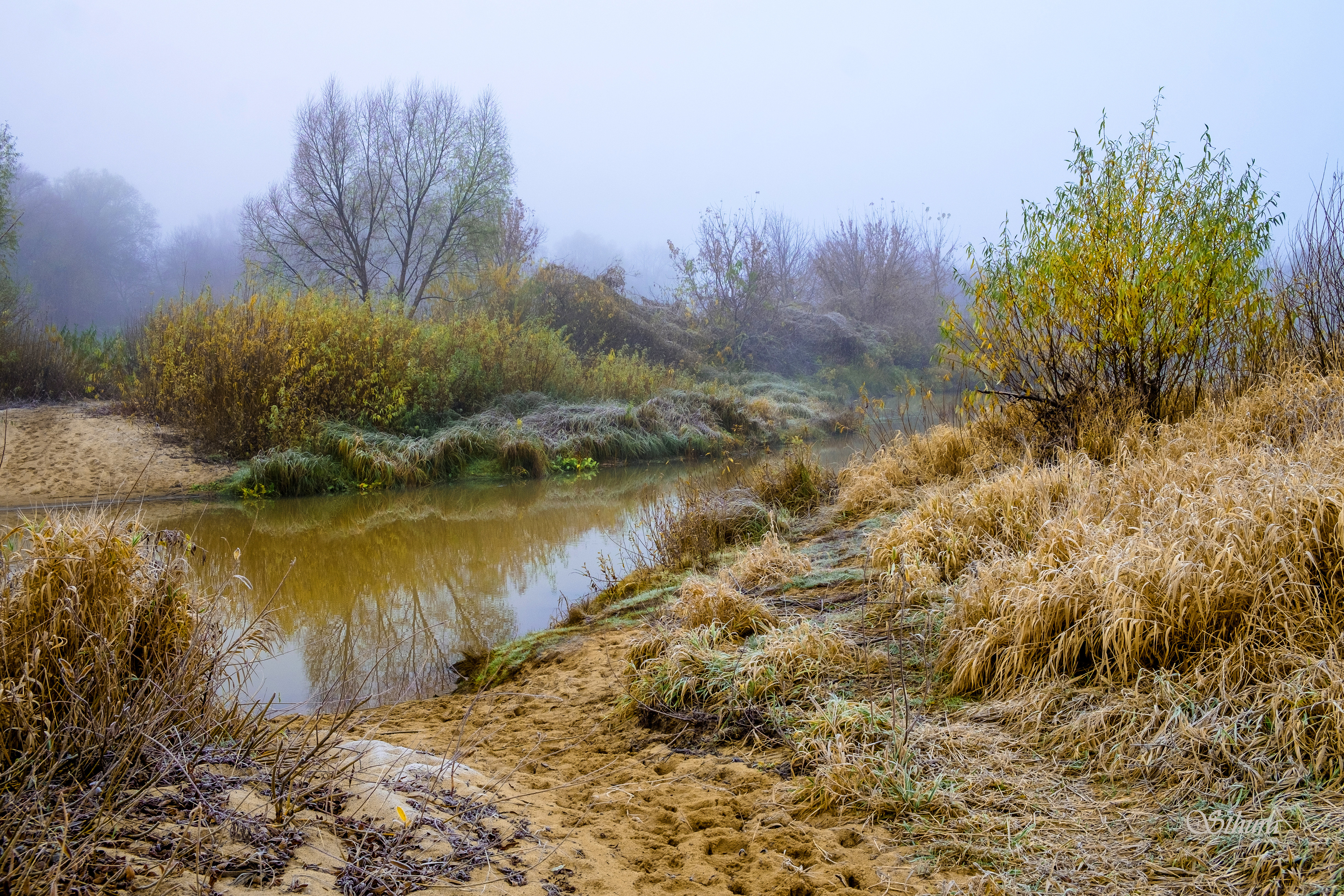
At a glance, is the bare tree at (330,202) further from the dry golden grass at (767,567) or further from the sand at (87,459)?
the dry golden grass at (767,567)

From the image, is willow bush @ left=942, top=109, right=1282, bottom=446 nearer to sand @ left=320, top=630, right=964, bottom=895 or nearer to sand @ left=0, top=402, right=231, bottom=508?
sand @ left=320, top=630, right=964, bottom=895

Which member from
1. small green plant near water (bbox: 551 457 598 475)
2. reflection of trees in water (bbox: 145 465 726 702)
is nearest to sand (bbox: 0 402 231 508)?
reflection of trees in water (bbox: 145 465 726 702)

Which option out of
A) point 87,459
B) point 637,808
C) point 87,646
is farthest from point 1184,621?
point 87,459

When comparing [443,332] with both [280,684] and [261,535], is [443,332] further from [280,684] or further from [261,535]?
[280,684]

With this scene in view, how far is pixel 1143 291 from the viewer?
23.9ft

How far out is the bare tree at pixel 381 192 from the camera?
21.2 metres

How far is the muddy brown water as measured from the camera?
5195 mm

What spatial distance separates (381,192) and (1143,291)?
20427mm

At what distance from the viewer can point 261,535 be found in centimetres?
937

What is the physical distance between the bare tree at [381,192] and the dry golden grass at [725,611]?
1857 cm

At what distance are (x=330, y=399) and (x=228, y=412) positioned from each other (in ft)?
5.30

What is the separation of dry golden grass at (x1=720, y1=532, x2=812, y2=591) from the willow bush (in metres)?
3.20

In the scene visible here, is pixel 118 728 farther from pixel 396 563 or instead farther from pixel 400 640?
pixel 396 563

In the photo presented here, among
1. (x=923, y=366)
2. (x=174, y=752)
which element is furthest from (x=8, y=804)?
(x=923, y=366)
